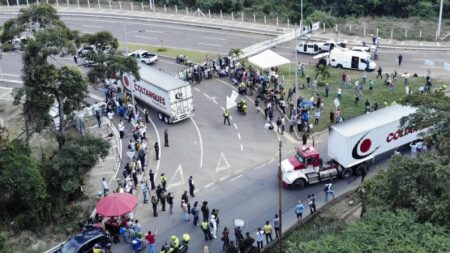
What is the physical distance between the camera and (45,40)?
30891 mm

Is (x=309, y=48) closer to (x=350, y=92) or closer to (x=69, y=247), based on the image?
(x=350, y=92)

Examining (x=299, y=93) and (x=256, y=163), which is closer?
(x=256, y=163)

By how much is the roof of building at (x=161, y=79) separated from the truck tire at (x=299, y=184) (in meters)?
12.3

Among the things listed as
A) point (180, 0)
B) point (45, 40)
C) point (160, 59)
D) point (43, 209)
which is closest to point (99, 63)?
point (45, 40)

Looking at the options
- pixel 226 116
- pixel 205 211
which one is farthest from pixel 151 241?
pixel 226 116

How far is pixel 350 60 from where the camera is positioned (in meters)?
49.7

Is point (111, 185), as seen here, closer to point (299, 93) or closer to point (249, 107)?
point (249, 107)

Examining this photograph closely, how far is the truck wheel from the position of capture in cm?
3244

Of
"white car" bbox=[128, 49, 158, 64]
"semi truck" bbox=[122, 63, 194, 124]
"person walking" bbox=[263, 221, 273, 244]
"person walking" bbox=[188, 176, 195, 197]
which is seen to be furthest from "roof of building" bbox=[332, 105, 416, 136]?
"white car" bbox=[128, 49, 158, 64]

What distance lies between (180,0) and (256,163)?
43797mm

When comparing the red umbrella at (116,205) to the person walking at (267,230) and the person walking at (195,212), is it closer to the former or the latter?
the person walking at (195,212)

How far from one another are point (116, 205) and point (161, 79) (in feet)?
51.3

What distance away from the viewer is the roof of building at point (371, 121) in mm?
32375

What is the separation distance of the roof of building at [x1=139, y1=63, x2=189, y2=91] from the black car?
48.8ft
